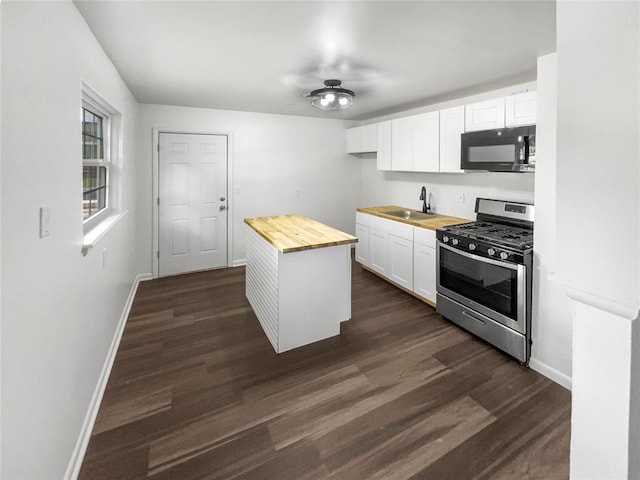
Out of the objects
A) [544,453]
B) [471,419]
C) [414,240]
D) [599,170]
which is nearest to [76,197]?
[599,170]

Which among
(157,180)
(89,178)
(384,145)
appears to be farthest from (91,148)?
(384,145)

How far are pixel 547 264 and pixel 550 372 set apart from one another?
77 cm

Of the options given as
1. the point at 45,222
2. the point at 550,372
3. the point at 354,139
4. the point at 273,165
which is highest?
the point at 354,139

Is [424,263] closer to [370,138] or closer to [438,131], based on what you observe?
[438,131]

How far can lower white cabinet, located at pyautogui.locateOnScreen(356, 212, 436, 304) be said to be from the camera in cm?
362

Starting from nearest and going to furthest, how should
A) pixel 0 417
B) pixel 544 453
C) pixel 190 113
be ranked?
pixel 0 417 → pixel 544 453 → pixel 190 113

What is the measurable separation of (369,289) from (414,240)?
0.86 m

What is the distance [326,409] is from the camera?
2139 millimetres

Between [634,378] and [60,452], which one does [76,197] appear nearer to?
[60,452]

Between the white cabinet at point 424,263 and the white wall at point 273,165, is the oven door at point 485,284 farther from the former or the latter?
the white wall at point 273,165

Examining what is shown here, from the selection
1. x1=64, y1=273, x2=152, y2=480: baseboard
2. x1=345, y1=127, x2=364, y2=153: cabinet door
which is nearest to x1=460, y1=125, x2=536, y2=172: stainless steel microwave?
x1=345, y1=127, x2=364, y2=153: cabinet door

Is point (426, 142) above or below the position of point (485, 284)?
above

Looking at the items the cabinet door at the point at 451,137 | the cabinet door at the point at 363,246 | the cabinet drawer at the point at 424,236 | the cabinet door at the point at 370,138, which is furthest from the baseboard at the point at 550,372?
the cabinet door at the point at 370,138

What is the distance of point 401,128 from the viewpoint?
434cm
